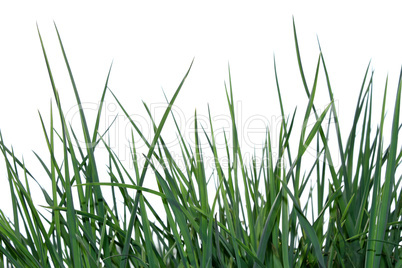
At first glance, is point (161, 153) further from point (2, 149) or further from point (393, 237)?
point (393, 237)

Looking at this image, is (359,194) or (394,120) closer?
(394,120)

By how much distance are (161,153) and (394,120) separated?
316mm

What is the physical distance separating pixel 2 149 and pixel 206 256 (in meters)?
0.31

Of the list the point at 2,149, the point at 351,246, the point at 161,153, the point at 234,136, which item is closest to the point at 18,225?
the point at 2,149

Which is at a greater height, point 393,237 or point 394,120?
point 394,120

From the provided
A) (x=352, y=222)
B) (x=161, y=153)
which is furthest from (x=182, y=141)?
(x=352, y=222)

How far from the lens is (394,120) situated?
1.53ft

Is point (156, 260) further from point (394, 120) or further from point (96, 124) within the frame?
point (394, 120)

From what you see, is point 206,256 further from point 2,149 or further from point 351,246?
point 2,149

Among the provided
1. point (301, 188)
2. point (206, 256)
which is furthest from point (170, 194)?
point (301, 188)

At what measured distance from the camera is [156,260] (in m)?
0.60

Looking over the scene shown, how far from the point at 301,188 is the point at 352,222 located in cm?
9

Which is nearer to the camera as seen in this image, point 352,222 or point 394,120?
point 394,120

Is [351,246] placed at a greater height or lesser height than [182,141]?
lesser
